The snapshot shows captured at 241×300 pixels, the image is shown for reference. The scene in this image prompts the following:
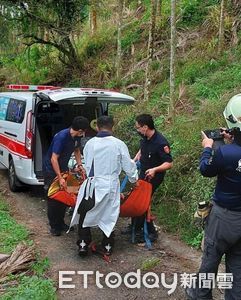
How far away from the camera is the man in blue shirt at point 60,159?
5957 millimetres

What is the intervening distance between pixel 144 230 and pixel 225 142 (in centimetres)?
245

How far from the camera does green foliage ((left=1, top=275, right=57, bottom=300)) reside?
4148mm

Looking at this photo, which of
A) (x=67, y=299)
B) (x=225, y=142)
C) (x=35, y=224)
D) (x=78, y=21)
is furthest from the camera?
(x=78, y=21)

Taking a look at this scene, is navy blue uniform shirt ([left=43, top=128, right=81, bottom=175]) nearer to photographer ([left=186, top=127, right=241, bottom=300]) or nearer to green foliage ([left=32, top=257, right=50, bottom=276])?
green foliage ([left=32, top=257, right=50, bottom=276])

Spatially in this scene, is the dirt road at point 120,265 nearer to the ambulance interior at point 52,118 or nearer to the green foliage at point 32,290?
the green foliage at point 32,290

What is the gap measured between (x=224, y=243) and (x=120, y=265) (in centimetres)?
179

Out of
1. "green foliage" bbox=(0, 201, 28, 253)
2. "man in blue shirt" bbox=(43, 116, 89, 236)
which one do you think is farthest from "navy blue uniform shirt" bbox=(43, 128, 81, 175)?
"green foliage" bbox=(0, 201, 28, 253)

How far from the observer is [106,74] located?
Result: 13.8 metres

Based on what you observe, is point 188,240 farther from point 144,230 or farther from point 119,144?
point 119,144

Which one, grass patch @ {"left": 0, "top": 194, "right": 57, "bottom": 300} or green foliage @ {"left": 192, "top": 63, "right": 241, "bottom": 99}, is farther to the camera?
green foliage @ {"left": 192, "top": 63, "right": 241, "bottom": 99}

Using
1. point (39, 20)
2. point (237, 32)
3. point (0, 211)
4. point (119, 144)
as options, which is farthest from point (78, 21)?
point (119, 144)

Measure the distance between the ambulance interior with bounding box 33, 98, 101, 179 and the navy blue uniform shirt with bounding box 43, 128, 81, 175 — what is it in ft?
4.19

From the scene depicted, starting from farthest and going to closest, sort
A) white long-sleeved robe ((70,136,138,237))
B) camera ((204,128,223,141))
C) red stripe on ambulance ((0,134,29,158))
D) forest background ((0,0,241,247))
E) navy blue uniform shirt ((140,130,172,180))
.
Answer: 1. red stripe on ambulance ((0,134,29,158))
2. forest background ((0,0,241,247))
3. navy blue uniform shirt ((140,130,172,180))
4. white long-sleeved robe ((70,136,138,237))
5. camera ((204,128,223,141))

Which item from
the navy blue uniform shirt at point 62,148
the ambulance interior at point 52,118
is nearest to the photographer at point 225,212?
the navy blue uniform shirt at point 62,148
